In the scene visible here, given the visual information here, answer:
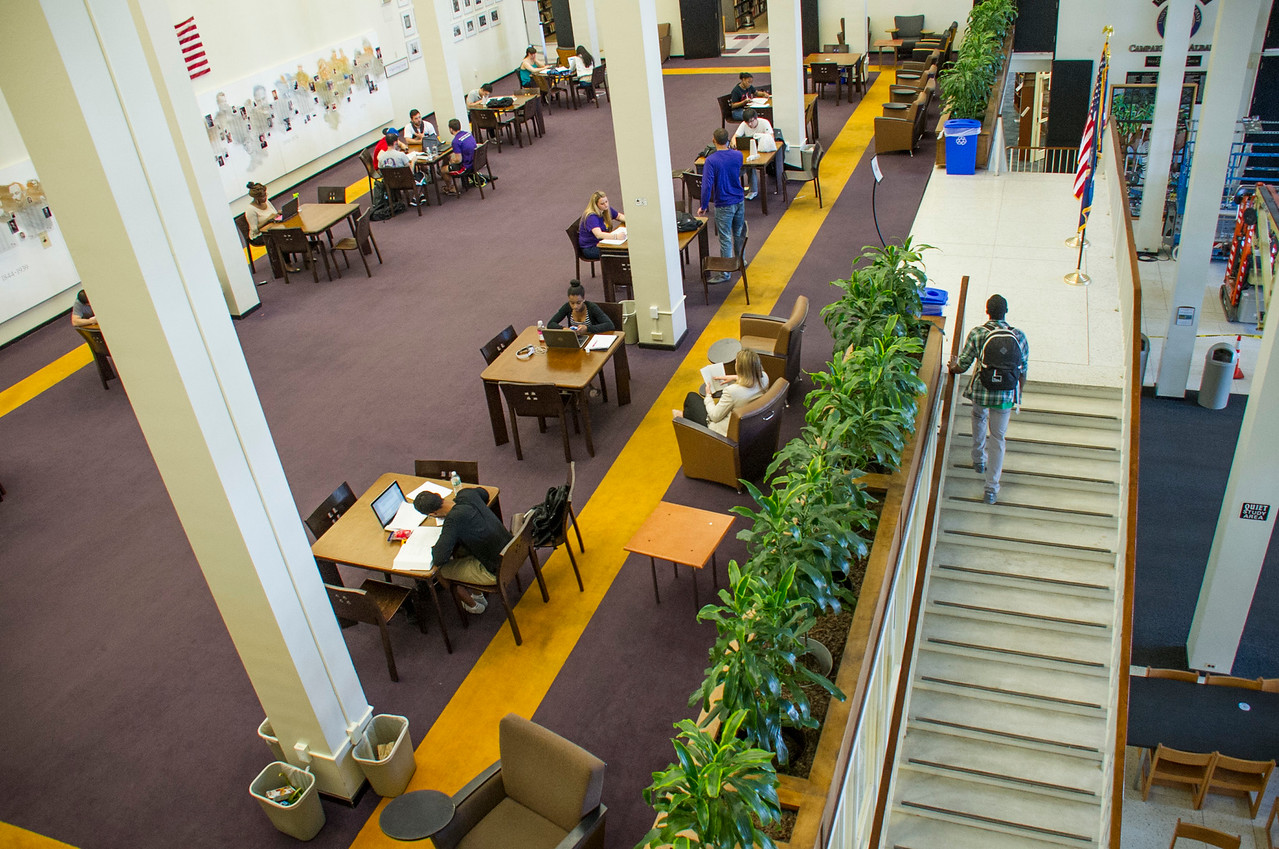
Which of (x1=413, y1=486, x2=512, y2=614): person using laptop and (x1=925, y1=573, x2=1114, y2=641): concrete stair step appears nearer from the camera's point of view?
(x1=413, y1=486, x2=512, y2=614): person using laptop

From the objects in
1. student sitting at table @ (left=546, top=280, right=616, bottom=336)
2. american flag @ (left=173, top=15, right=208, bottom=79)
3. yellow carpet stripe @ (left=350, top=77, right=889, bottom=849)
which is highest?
american flag @ (left=173, top=15, right=208, bottom=79)

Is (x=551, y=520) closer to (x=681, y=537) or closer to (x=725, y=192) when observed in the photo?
(x=681, y=537)

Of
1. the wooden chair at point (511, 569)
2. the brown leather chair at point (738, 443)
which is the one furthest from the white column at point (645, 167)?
the wooden chair at point (511, 569)

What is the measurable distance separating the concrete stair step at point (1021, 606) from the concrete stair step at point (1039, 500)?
0.67m

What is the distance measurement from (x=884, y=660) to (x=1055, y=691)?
246cm

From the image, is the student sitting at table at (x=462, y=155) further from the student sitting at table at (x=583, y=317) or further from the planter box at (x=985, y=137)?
the planter box at (x=985, y=137)

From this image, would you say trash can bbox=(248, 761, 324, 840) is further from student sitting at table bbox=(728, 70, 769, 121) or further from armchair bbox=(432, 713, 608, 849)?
student sitting at table bbox=(728, 70, 769, 121)

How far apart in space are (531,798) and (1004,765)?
11.9 ft

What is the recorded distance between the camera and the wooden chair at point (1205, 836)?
22.2ft

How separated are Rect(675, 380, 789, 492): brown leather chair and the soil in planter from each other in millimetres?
2331

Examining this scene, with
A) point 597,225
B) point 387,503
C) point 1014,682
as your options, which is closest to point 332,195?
point 597,225

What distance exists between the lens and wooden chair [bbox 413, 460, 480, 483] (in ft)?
23.6

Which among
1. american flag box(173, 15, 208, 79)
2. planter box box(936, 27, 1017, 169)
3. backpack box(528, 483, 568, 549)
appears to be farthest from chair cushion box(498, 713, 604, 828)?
american flag box(173, 15, 208, 79)

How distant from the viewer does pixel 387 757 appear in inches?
218
